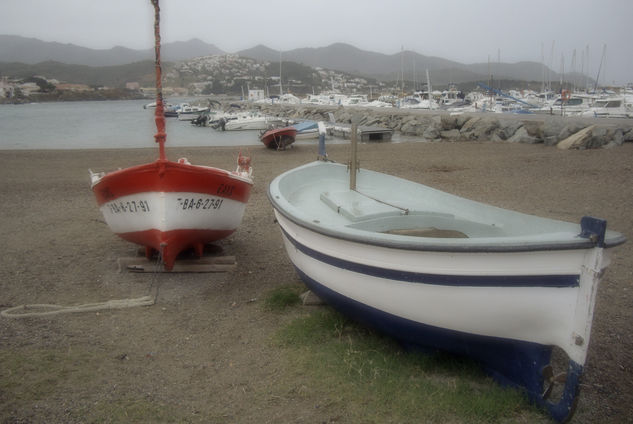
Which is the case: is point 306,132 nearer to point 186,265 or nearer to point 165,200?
point 186,265

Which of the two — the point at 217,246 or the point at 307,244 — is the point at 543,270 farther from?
the point at 217,246

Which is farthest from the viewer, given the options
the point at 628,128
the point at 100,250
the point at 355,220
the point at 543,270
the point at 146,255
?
the point at 628,128

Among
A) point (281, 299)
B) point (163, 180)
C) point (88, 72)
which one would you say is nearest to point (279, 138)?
point (163, 180)

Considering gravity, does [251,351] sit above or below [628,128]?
below

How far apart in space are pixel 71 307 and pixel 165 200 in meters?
1.47

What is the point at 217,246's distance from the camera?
23.4ft

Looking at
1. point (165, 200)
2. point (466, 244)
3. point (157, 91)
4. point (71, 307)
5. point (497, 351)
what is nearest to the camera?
point (466, 244)

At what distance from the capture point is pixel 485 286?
2986 mm

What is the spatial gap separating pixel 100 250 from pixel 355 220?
4.31m

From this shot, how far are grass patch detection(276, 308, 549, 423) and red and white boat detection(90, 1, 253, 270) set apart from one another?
2.02 meters

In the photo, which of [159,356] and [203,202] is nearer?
Answer: [159,356]

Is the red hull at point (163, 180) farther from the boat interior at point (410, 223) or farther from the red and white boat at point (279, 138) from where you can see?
the red and white boat at point (279, 138)

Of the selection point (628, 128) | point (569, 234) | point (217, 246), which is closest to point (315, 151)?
point (628, 128)

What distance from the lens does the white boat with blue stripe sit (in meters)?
2.76
